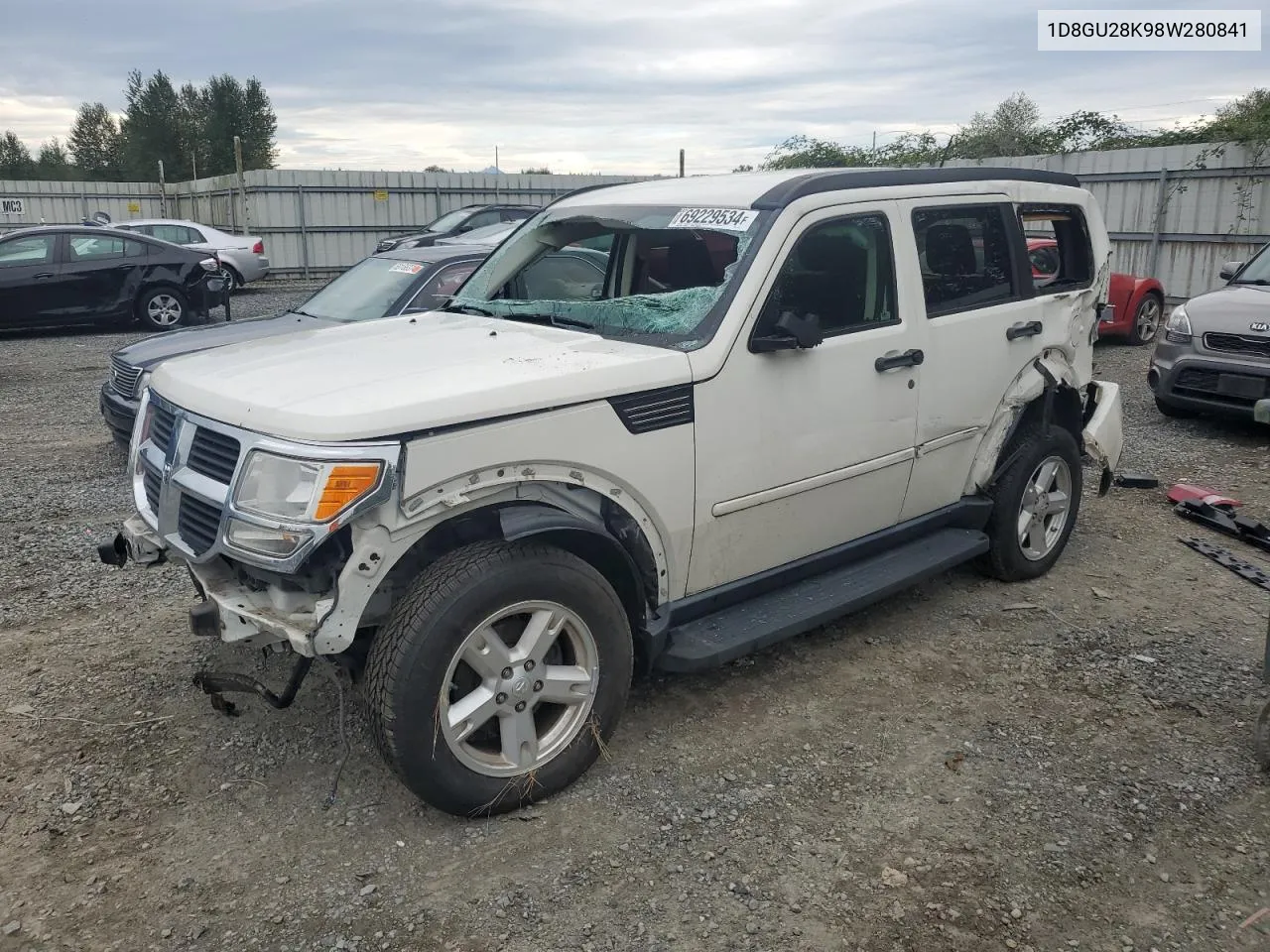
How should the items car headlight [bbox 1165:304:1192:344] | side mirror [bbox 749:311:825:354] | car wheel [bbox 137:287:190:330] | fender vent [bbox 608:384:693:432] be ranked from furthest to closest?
1. car wheel [bbox 137:287:190:330]
2. car headlight [bbox 1165:304:1192:344]
3. side mirror [bbox 749:311:825:354]
4. fender vent [bbox 608:384:693:432]

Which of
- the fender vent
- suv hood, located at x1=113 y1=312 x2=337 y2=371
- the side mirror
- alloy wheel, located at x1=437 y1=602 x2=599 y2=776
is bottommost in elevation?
alloy wheel, located at x1=437 y1=602 x2=599 y2=776

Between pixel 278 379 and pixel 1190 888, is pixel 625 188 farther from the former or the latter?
pixel 1190 888

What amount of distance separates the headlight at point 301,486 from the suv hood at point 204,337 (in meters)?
4.37

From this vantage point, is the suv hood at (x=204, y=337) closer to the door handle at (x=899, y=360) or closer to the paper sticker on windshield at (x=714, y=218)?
the paper sticker on windshield at (x=714, y=218)

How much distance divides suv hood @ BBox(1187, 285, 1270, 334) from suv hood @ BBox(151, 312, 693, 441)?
6286mm

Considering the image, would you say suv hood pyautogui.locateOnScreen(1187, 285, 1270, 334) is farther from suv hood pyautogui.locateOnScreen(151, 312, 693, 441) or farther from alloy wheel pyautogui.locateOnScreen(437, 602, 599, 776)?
alloy wheel pyautogui.locateOnScreen(437, 602, 599, 776)

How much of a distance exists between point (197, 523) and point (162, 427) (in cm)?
61

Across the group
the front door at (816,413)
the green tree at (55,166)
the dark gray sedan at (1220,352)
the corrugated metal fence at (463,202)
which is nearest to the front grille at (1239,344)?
the dark gray sedan at (1220,352)

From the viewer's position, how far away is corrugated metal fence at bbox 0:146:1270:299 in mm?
14820

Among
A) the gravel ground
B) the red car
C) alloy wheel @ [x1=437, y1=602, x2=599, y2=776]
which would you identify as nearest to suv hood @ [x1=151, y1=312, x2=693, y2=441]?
alloy wheel @ [x1=437, y1=602, x2=599, y2=776]

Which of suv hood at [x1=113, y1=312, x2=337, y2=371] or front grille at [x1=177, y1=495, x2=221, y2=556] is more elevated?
suv hood at [x1=113, y1=312, x2=337, y2=371]

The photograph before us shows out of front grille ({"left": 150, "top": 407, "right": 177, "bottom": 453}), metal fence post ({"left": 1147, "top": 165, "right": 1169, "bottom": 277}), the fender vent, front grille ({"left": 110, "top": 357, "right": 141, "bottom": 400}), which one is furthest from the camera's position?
metal fence post ({"left": 1147, "top": 165, "right": 1169, "bottom": 277})

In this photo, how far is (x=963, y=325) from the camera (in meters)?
4.55

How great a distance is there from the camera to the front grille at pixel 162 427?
11.6 ft
